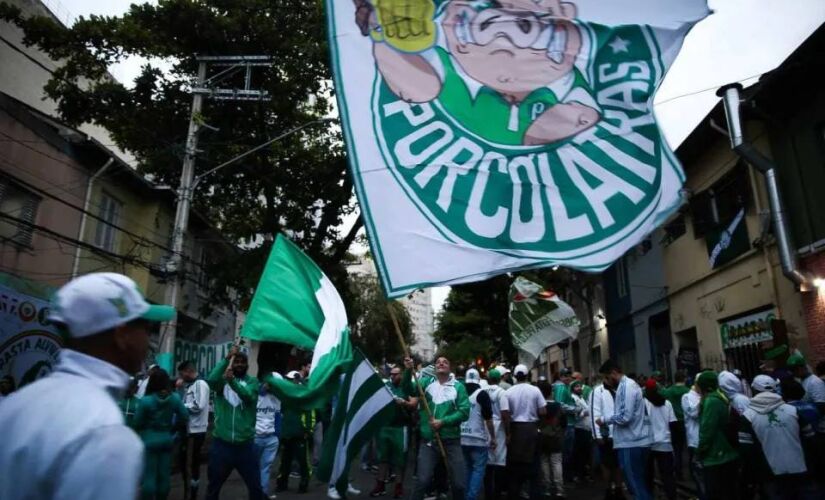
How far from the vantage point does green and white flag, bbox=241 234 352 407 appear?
505 centimetres

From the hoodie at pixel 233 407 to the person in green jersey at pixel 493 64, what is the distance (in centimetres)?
376

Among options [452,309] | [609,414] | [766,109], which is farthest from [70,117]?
[452,309]

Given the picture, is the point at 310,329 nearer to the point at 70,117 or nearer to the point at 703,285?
the point at 703,285

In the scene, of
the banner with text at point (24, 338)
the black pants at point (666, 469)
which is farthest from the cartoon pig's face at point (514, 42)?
the banner with text at point (24, 338)

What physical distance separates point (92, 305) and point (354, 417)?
12.4ft

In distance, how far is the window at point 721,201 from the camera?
12938 millimetres

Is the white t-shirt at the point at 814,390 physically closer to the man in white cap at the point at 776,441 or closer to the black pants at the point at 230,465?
the man in white cap at the point at 776,441

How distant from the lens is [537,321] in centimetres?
1312

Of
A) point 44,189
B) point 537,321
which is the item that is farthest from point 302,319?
point 44,189

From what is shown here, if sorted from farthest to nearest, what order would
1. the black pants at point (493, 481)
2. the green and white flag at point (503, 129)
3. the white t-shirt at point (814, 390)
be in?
the black pants at point (493, 481)
the white t-shirt at point (814, 390)
the green and white flag at point (503, 129)

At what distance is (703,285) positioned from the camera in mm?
14969

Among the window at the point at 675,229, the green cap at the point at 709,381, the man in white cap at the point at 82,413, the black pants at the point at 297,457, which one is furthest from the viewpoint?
the window at the point at 675,229

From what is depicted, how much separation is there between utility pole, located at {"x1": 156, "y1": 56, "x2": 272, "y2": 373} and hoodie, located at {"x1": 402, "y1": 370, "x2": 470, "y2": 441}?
21.2 feet

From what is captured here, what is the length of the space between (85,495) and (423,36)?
3.59 meters
